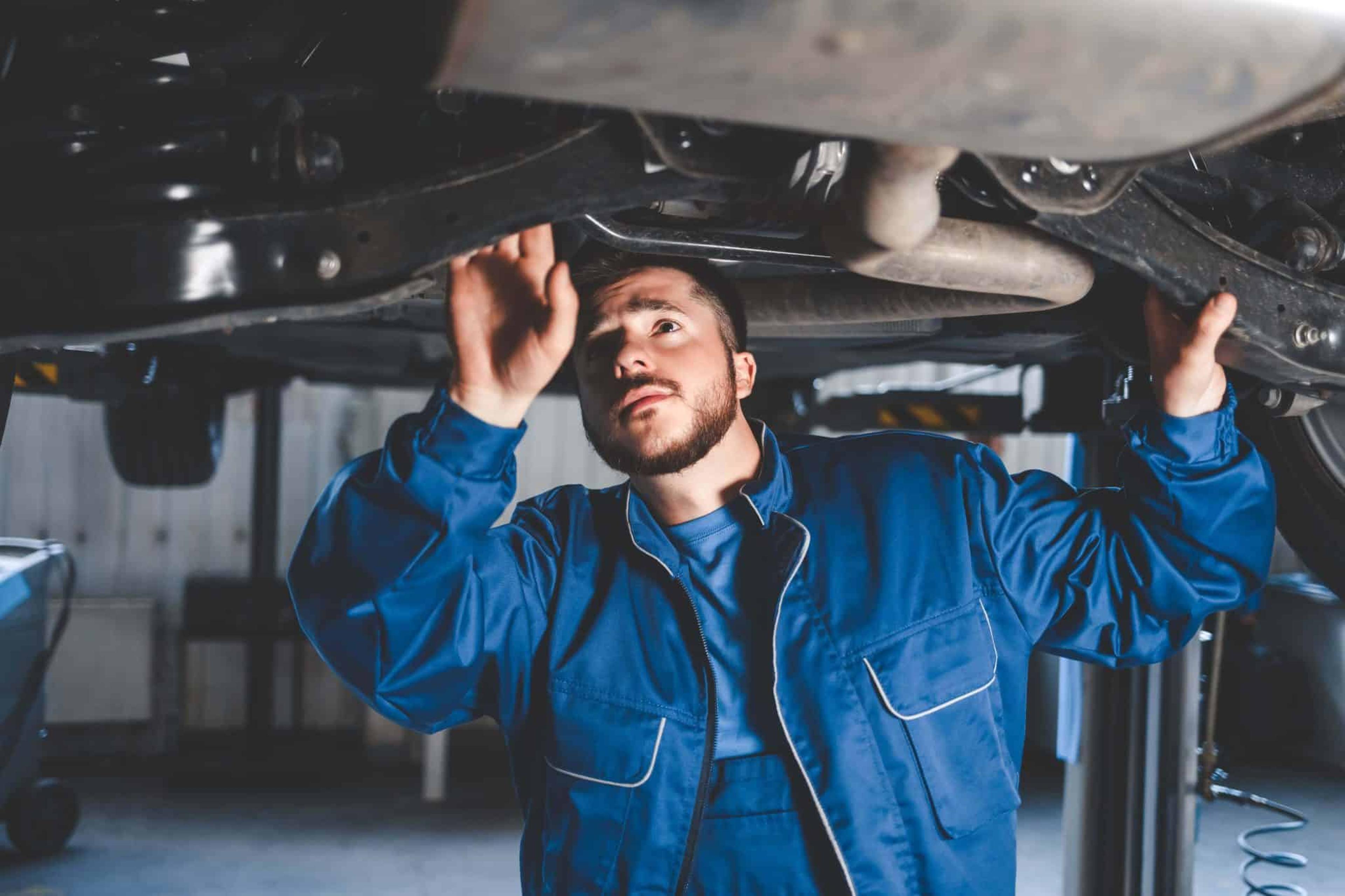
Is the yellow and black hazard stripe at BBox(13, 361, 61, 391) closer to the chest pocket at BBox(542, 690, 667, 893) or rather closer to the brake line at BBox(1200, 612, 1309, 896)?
the chest pocket at BBox(542, 690, 667, 893)

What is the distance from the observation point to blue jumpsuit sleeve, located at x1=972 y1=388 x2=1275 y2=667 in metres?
1.12

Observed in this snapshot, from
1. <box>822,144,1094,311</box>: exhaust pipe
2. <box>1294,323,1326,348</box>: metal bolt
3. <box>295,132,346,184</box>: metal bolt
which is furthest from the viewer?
<box>1294,323,1326,348</box>: metal bolt

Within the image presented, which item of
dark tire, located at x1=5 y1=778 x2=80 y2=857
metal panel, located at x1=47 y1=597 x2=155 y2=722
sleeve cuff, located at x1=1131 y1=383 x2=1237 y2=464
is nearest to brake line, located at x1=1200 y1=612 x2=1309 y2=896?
sleeve cuff, located at x1=1131 y1=383 x2=1237 y2=464

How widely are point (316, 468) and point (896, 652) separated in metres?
3.90

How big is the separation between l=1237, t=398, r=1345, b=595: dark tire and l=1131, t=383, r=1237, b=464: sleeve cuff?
33 cm

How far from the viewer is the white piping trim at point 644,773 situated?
1.16 meters

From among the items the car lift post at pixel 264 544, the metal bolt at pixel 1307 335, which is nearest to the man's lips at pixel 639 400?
the metal bolt at pixel 1307 335

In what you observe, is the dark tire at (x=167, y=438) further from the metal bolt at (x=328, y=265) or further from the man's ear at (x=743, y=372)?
the metal bolt at (x=328, y=265)

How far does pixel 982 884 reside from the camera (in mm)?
1174

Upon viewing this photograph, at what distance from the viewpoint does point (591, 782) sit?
1173 millimetres

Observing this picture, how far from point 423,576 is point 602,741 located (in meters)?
0.28

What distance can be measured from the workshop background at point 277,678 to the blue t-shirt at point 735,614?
8.70ft

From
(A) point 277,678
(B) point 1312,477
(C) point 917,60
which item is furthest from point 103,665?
(C) point 917,60

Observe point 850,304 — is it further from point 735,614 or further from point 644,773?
point 644,773
